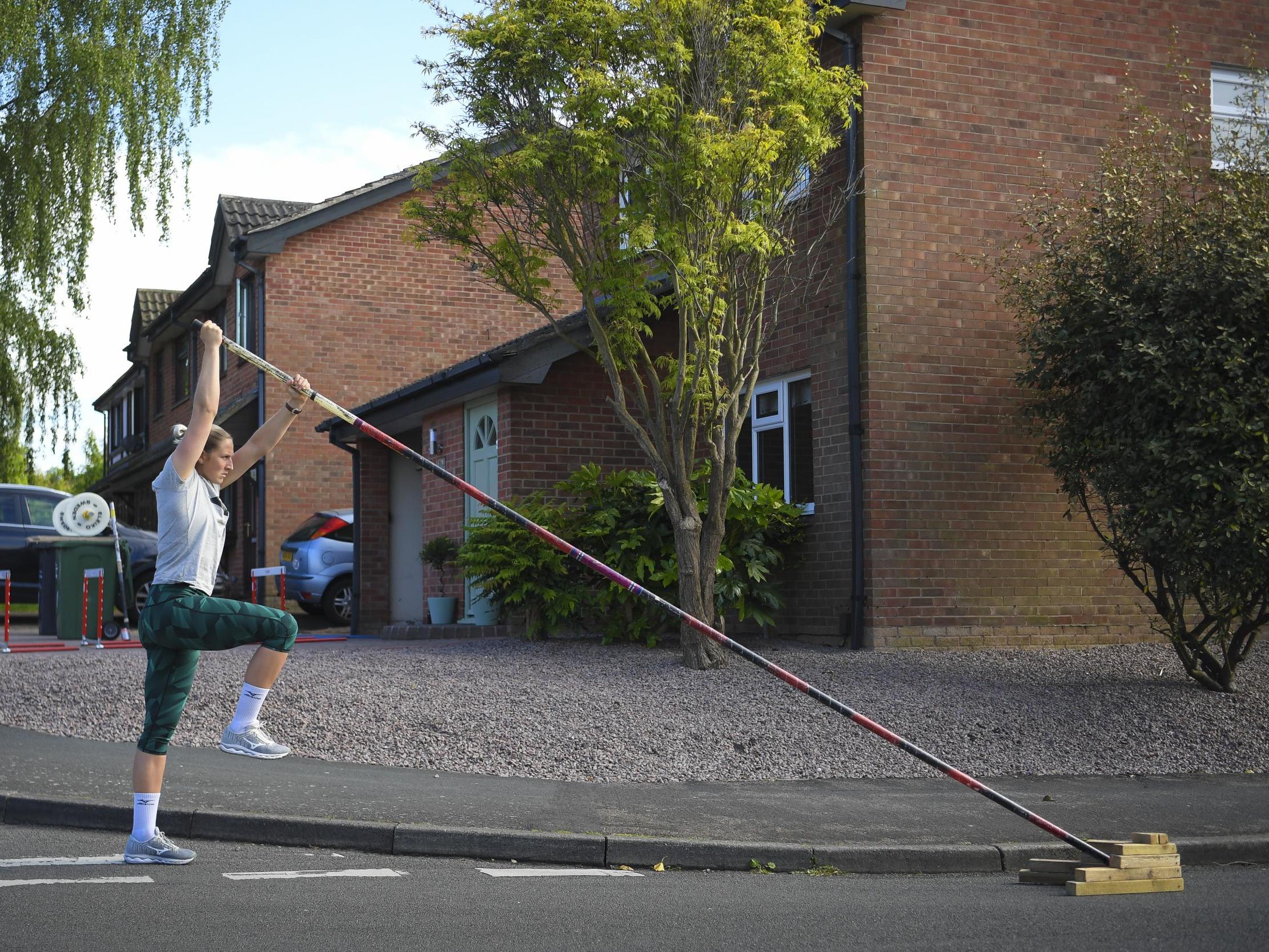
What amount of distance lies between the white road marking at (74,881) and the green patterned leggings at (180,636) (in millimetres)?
520

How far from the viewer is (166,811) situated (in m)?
7.31

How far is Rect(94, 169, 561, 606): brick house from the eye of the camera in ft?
79.4

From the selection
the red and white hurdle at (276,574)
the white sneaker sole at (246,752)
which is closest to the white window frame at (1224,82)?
the red and white hurdle at (276,574)

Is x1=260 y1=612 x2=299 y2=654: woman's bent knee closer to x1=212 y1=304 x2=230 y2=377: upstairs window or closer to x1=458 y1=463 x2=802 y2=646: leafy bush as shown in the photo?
x1=458 y1=463 x2=802 y2=646: leafy bush

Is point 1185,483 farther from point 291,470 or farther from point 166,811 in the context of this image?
point 291,470

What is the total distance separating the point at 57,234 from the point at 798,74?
13420 mm

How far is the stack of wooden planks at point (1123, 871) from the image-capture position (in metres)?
6.19

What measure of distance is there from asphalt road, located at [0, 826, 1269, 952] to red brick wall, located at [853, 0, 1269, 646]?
22.3 ft

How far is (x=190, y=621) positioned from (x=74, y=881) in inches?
44.9

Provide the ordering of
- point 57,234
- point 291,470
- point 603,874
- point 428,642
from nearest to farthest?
1. point 603,874
2. point 428,642
3. point 57,234
4. point 291,470

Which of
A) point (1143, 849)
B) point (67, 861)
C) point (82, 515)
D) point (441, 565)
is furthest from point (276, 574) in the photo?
point (1143, 849)

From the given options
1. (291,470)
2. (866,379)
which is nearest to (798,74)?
(866,379)

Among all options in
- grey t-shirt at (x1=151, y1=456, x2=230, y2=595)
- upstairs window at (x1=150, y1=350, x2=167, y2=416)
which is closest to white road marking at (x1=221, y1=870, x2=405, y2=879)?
grey t-shirt at (x1=151, y1=456, x2=230, y2=595)

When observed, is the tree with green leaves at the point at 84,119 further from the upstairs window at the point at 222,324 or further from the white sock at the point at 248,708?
the white sock at the point at 248,708
